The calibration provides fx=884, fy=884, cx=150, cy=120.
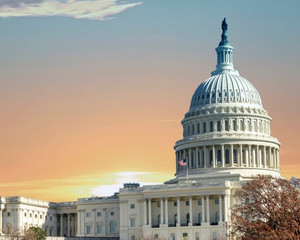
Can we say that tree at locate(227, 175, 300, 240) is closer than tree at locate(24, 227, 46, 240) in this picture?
Yes

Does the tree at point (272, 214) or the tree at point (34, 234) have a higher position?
the tree at point (34, 234)

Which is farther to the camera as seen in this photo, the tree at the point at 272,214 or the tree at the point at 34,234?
the tree at the point at 34,234

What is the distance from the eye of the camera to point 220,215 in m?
194

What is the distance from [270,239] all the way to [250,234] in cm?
719

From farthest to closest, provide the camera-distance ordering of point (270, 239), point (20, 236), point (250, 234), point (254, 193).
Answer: point (20, 236) < point (254, 193) < point (250, 234) < point (270, 239)

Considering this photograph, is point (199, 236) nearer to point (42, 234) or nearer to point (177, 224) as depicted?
point (177, 224)

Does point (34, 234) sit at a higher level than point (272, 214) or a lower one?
higher

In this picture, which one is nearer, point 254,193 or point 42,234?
point 254,193

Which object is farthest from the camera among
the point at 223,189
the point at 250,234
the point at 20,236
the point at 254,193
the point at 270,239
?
the point at 223,189

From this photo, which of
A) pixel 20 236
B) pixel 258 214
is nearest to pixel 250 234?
pixel 258 214

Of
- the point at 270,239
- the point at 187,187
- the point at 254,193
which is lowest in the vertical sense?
the point at 270,239

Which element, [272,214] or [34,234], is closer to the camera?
[272,214]

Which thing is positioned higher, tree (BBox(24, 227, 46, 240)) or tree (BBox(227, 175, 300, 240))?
tree (BBox(24, 227, 46, 240))

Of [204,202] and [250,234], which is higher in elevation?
[204,202]
